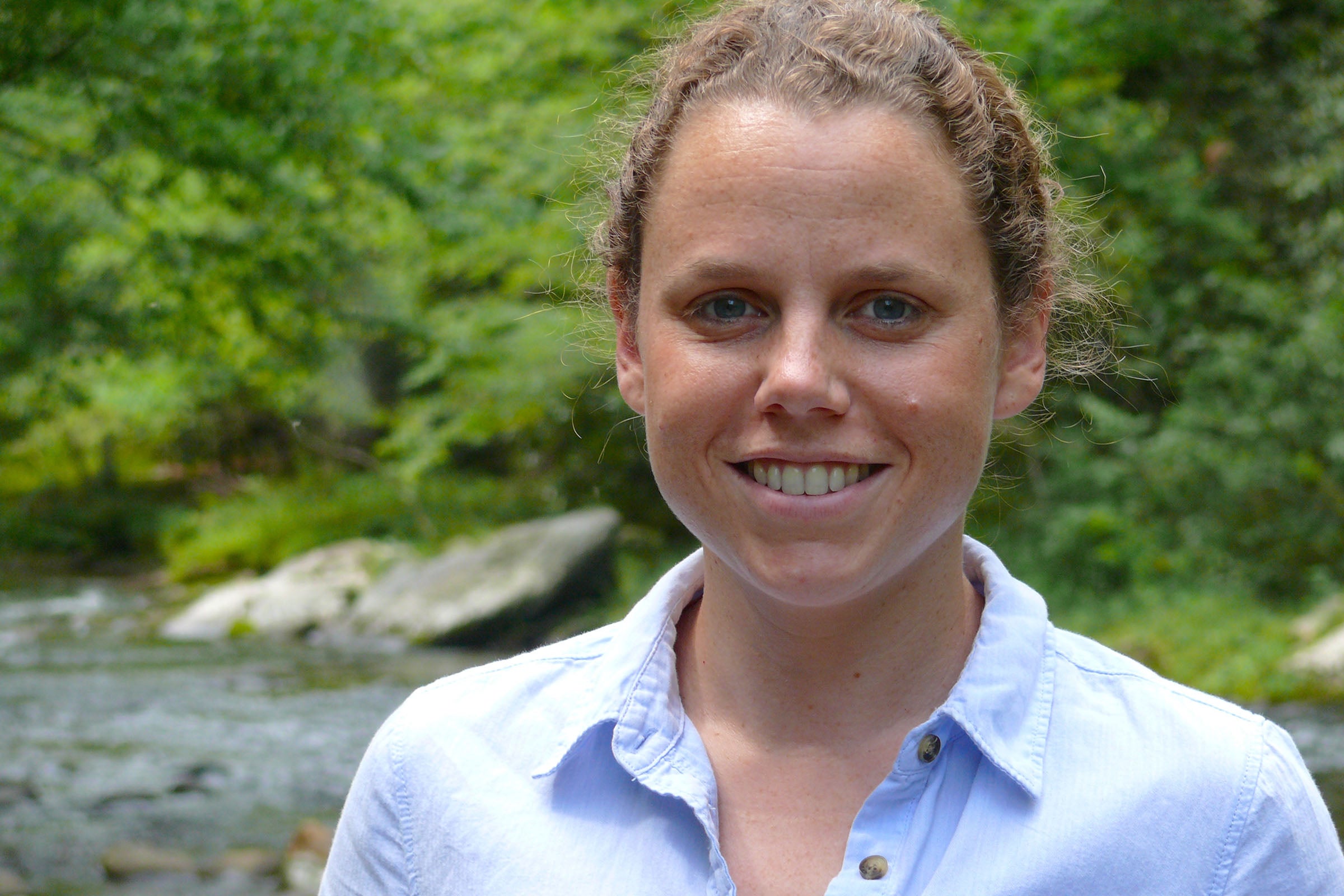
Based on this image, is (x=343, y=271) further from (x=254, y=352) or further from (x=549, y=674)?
(x=549, y=674)

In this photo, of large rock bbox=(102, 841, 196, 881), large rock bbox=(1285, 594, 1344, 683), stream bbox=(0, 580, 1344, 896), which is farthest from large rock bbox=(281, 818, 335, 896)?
large rock bbox=(1285, 594, 1344, 683)

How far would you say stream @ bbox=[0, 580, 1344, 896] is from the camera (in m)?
5.83

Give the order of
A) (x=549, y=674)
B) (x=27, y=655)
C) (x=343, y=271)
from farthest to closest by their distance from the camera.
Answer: (x=27, y=655) → (x=343, y=271) → (x=549, y=674)

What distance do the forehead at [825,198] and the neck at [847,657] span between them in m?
0.35

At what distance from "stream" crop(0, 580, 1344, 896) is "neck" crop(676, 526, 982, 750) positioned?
4410mm

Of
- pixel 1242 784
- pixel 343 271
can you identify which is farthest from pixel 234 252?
pixel 1242 784

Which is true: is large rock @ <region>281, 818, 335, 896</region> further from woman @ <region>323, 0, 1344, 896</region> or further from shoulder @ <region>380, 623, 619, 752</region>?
woman @ <region>323, 0, 1344, 896</region>

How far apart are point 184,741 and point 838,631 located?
6.42 metres

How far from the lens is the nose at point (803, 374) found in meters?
1.34

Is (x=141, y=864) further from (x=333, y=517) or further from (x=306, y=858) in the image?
(x=333, y=517)

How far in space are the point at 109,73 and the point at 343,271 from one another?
177cm

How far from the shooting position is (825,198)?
4.44 ft

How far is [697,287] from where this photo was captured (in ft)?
4.64

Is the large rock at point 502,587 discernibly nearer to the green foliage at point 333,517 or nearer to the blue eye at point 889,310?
the green foliage at point 333,517
